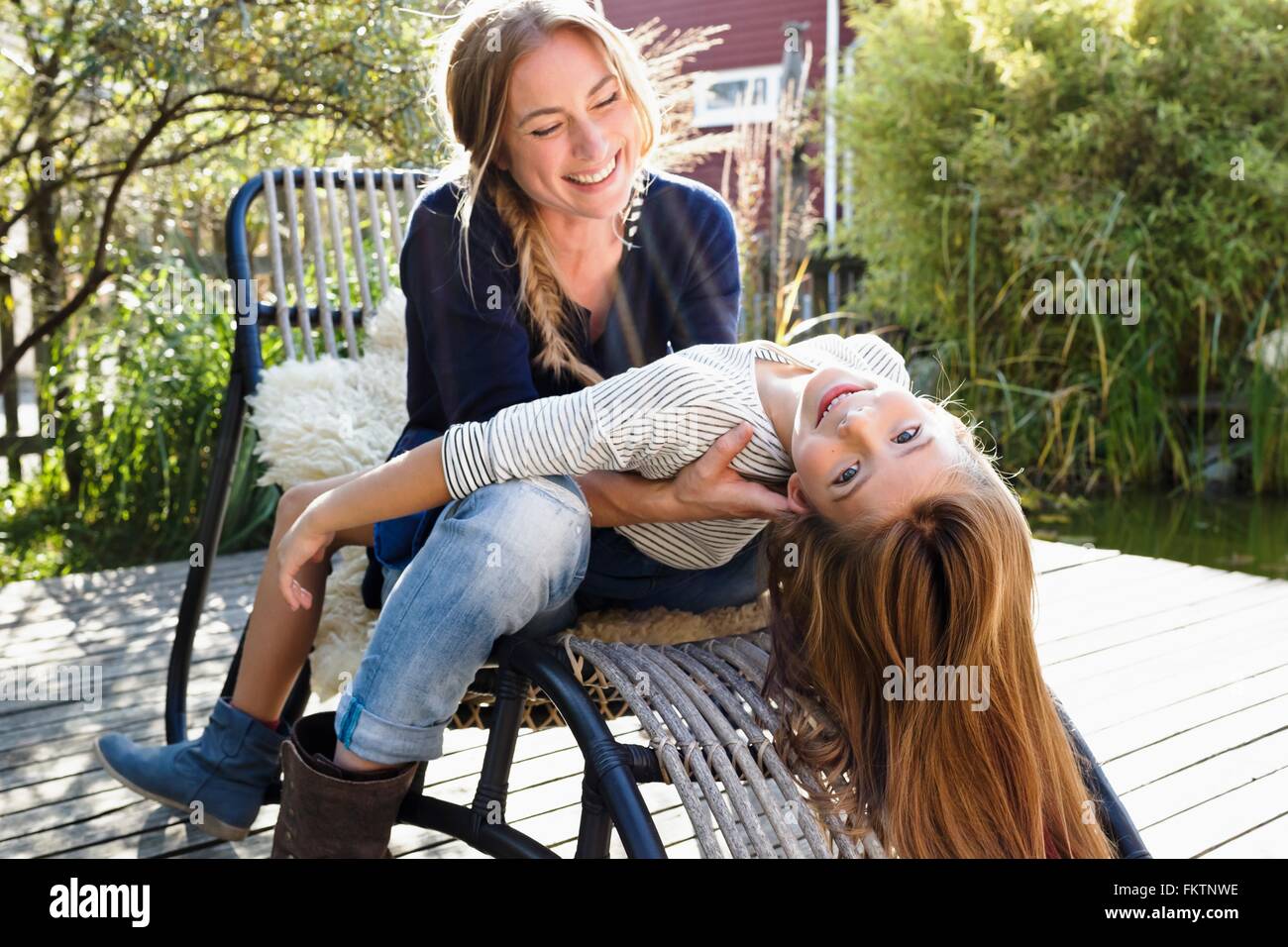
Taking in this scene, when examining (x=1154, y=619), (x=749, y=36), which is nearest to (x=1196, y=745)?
(x=1154, y=619)

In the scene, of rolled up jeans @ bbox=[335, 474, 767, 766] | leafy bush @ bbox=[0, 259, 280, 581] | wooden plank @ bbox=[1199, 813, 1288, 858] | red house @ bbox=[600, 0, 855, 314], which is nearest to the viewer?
rolled up jeans @ bbox=[335, 474, 767, 766]

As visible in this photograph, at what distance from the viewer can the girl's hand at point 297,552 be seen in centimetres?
175

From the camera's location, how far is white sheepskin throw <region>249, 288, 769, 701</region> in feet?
6.23

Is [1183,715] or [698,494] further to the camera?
[1183,715]

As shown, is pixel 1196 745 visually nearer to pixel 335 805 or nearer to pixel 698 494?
pixel 698 494

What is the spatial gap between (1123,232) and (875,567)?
4570 millimetres

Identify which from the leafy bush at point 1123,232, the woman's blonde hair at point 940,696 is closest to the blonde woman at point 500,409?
the woman's blonde hair at point 940,696

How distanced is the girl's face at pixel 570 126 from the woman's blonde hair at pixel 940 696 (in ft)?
2.25

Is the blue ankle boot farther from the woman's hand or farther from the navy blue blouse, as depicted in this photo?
the woman's hand

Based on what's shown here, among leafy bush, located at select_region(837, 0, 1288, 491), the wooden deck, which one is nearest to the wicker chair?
the wooden deck

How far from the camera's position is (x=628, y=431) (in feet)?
5.26

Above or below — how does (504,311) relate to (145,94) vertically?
below

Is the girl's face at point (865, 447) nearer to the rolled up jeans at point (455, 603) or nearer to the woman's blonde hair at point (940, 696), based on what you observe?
the woman's blonde hair at point (940, 696)
